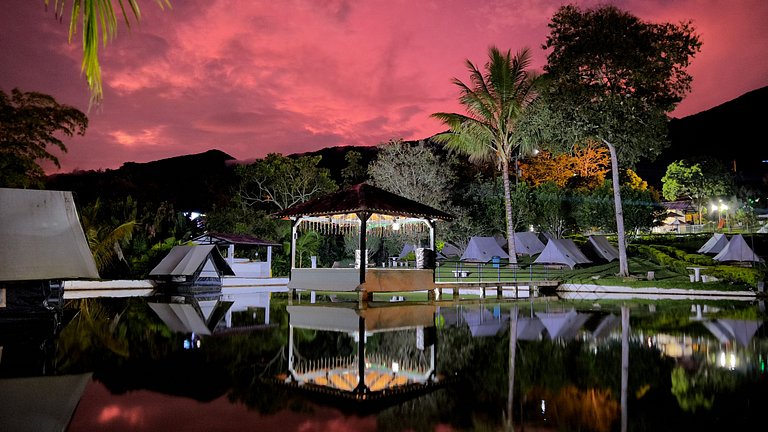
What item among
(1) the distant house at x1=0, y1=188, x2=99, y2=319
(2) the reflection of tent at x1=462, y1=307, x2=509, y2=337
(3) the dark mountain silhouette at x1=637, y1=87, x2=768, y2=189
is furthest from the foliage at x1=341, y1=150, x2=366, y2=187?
(3) the dark mountain silhouette at x1=637, y1=87, x2=768, y2=189

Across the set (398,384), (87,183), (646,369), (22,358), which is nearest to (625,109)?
(646,369)

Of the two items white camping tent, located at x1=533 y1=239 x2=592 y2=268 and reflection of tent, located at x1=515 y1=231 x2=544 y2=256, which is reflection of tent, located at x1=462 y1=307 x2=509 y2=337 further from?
reflection of tent, located at x1=515 y1=231 x2=544 y2=256

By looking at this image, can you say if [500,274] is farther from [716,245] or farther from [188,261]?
[188,261]

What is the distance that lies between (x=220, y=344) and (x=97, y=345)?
6.51 feet

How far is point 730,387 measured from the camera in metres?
5.69

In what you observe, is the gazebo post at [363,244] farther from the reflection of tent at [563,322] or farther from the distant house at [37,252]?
the distant house at [37,252]

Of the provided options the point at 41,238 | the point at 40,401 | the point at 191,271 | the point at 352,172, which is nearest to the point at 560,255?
the point at 191,271

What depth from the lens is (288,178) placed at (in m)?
42.9

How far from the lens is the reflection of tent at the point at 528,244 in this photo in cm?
3891

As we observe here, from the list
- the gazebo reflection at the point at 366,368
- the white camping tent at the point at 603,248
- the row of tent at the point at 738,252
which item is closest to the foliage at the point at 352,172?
the white camping tent at the point at 603,248

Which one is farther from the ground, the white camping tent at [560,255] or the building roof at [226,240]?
the building roof at [226,240]

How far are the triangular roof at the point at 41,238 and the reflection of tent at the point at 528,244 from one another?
1234 inches

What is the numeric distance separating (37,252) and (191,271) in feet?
42.3

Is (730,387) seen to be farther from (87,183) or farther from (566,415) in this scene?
(87,183)
